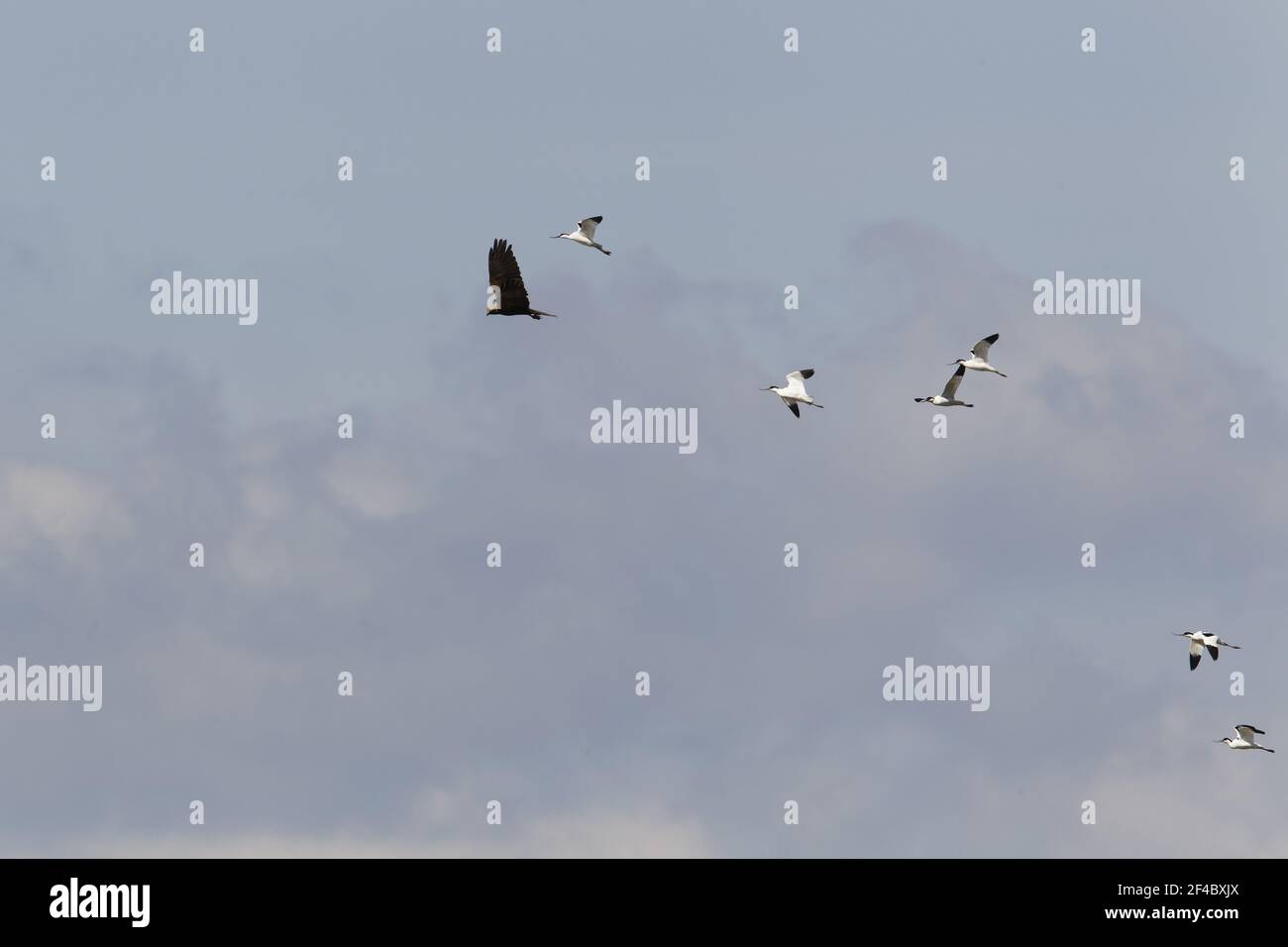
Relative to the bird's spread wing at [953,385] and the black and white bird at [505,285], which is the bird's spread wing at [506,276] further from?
the bird's spread wing at [953,385]

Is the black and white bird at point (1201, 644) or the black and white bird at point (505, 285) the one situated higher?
the black and white bird at point (505, 285)

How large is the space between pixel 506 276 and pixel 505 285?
32.8 inches

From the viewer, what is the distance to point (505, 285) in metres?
139

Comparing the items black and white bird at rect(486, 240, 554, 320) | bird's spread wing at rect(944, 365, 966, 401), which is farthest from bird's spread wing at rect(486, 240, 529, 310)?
bird's spread wing at rect(944, 365, 966, 401)

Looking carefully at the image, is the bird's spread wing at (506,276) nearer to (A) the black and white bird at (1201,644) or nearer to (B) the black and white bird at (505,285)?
(B) the black and white bird at (505,285)

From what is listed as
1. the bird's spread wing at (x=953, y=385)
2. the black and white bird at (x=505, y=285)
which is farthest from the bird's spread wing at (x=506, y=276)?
the bird's spread wing at (x=953, y=385)

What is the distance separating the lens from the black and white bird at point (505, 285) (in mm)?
137500

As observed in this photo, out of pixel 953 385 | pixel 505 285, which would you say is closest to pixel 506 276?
pixel 505 285

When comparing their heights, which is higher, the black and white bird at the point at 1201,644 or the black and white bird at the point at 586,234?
the black and white bird at the point at 586,234

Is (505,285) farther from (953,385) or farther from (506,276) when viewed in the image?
(953,385)

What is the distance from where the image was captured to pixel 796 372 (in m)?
154
